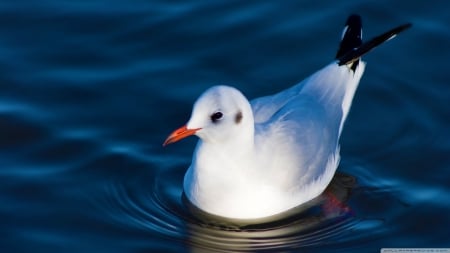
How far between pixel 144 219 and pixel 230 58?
2327 millimetres

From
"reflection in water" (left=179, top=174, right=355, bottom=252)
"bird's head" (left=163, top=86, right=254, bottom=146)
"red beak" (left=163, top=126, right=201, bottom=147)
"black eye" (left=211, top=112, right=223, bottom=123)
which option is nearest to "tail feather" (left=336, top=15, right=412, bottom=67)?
"reflection in water" (left=179, top=174, right=355, bottom=252)

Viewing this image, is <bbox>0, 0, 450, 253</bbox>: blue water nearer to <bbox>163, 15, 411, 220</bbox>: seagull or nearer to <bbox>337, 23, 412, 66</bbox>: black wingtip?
<bbox>163, 15, 411, 220</bbox>: seagull

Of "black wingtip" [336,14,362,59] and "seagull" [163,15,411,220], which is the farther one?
"black wingtip" [336,14,362,59]

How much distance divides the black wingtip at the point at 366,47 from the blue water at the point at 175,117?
1.59 feet

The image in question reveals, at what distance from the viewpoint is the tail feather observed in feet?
30.8

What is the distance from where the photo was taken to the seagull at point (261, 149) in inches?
315

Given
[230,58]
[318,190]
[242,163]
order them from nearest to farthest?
1. [242,163]
2. [318,190]
3. [230,58]

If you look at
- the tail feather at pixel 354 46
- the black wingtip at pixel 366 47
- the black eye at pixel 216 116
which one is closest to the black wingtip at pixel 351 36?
the tail feather at pixel 354 46

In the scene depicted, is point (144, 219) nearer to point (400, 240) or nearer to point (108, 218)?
point (108, 218)

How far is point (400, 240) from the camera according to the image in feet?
27.3

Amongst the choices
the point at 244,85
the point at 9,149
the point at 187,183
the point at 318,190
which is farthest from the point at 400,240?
the point at 9,149

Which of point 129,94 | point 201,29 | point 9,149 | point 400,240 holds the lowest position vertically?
point 400,240

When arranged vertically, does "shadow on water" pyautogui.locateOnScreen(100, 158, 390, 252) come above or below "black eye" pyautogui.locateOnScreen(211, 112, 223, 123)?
below

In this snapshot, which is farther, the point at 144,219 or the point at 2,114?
the point at 2,114
